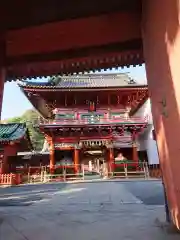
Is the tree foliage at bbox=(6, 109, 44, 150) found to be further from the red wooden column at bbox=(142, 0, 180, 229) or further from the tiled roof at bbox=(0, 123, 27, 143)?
the red wooden column at bbox=(142, 0, 180, 229)

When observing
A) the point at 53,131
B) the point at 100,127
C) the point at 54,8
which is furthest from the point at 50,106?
the point at 54,8

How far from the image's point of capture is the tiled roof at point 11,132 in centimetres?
1841

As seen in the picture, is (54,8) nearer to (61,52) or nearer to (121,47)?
(61,52)

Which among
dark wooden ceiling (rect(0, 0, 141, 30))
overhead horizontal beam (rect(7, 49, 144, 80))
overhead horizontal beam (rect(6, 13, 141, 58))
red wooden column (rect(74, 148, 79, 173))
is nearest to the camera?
dark wooden ceiling (rect(0, 0, 141, 30))

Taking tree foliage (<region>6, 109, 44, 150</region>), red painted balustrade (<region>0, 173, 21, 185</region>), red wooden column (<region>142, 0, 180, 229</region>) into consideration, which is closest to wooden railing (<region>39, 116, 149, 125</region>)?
red painted balustrade (<region>0, 173, 21, 185</region>)

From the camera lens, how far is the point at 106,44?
5172 millimetres

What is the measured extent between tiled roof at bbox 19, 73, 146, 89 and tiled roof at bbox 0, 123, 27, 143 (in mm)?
3606

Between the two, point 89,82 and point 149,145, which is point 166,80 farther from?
point 149,145

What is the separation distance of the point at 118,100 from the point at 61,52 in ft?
47.9

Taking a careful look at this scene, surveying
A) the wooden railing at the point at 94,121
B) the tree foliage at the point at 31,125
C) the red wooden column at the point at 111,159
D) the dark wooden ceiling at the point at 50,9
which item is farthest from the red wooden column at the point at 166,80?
the tree foliage at the point at 31,125

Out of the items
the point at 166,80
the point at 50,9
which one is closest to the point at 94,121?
the point at 50,9

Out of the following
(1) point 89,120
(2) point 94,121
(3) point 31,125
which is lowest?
(2) point 94,121

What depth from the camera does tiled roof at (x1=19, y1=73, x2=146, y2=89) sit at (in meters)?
18.7

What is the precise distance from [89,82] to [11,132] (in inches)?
286
